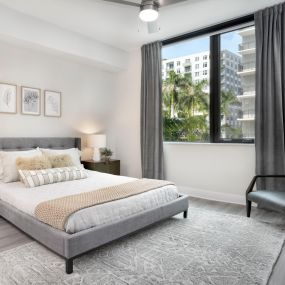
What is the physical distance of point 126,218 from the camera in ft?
7.93

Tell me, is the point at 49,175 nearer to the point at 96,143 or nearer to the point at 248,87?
the point at 96,143

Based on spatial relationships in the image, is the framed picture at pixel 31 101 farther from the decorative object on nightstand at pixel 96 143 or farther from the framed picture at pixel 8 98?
the decorative object on nightstand at pixel 96 143

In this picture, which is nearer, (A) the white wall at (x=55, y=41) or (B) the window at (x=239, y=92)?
(A) the white wall at (x=55, y=41)

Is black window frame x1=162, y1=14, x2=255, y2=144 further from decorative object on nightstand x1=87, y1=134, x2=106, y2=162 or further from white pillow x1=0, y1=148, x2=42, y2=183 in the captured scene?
white pillow x1=0, y1=148, x2=42, y2=183

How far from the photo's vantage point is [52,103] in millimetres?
4410

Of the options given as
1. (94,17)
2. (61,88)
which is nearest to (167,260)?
(94,17)

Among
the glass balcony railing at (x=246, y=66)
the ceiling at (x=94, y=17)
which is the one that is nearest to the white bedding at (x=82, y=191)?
the glass balcony railing at (x=246, y=66)

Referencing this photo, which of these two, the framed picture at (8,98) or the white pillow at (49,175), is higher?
the framed picture at (8,98)

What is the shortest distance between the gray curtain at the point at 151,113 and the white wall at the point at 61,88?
100cm

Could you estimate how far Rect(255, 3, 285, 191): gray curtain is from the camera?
3375mm

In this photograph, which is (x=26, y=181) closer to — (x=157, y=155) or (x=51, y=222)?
(x=51, y=222)

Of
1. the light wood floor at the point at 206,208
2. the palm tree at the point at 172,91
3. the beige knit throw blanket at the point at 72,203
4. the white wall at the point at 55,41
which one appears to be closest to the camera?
the beige knit throw blanket at the point at 72,203

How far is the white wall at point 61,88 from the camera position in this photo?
12.8 feet

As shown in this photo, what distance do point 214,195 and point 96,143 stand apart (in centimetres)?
233
